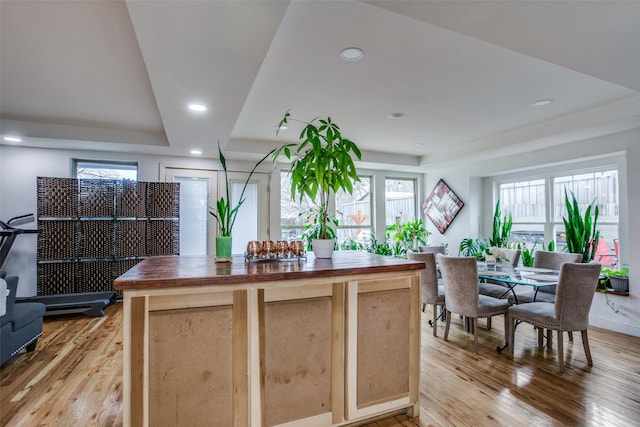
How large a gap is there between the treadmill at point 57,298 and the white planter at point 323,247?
3497 mm

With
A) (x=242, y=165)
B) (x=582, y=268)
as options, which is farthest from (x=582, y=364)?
(x=242, y=165)

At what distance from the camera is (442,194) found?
22.0 feet

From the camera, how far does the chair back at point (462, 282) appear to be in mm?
3221

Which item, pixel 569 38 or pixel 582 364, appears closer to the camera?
pixel 569 38

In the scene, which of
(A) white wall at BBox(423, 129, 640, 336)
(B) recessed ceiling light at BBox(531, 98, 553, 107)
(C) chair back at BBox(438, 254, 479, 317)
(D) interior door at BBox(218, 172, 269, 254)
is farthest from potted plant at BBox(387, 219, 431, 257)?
(B) recessed ceiling light at BBox(531, 98, 553, 107)

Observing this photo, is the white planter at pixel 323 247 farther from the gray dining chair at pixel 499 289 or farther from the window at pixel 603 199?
the window at pixel 603 199

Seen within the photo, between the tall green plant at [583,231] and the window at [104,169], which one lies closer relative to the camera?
the tall green plant at [583,231]

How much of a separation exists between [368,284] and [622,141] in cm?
405

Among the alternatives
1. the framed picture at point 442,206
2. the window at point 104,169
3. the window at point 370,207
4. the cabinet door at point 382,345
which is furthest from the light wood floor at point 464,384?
→ the window at point 370,207

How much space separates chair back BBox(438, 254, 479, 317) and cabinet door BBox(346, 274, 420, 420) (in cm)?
131

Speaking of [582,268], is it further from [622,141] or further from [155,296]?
[155,296]

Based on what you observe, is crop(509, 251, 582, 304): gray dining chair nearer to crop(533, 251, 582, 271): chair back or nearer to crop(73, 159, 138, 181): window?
crop(533, 251, 582, 271): chair back

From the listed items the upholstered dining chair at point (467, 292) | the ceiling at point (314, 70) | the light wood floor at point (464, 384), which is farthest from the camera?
the upholstered dining chair at point (467, 292)

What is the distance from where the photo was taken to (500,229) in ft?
19.0
